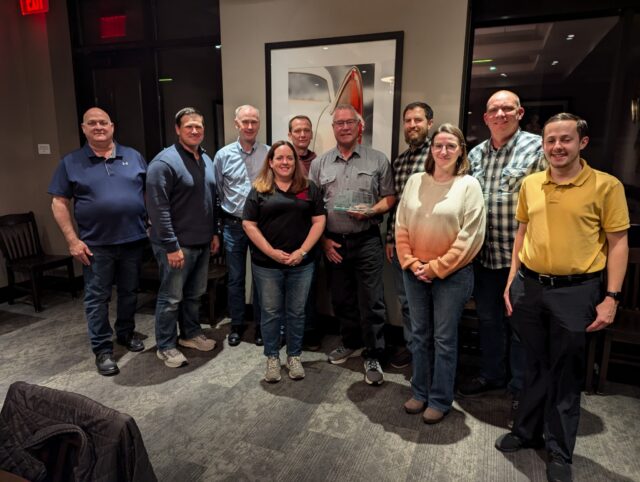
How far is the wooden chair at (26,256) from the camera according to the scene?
13.1ft

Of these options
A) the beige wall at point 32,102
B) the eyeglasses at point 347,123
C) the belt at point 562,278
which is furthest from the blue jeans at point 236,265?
the beige wall at point 32,102

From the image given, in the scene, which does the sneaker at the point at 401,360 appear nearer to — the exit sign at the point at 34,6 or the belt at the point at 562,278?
the belt at the point at 562,278

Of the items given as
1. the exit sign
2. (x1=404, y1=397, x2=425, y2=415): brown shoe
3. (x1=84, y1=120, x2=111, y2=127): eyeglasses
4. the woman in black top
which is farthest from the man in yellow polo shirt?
the exit sign

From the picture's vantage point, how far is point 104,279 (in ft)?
9.52

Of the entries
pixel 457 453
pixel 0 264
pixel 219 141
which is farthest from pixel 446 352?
pixel 0 264

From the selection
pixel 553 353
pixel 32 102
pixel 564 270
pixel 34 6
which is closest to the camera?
pixel 564 270

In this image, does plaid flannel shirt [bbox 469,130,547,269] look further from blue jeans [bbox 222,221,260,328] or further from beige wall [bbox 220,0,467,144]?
blue jeans [bbox 222,221,260,328]

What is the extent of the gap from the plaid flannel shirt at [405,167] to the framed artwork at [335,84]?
327 millimetres

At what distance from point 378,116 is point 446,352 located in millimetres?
1712

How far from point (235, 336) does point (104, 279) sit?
101 centimetres

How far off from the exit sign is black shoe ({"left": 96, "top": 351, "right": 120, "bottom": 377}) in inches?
133

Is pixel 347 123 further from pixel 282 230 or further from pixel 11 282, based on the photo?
pixel 11 282

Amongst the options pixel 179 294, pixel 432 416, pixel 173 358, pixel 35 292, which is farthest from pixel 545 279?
pixel 35 292

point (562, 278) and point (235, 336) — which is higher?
point (562, 278)
